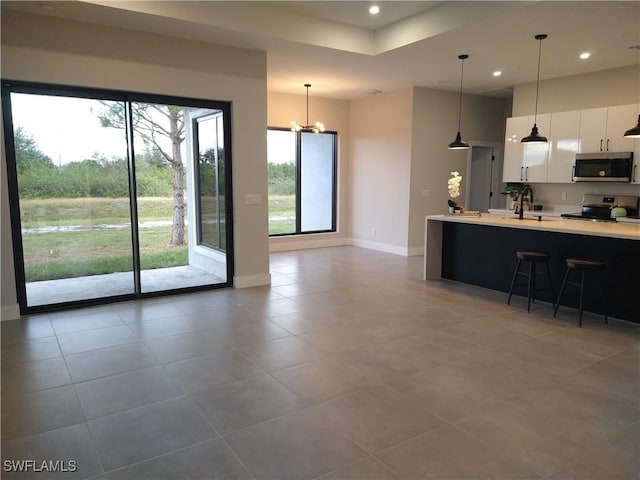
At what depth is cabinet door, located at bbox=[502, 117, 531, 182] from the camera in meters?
7.21

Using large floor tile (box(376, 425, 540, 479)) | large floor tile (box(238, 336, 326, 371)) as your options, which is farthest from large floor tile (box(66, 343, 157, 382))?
large floor tile (box(376, 425, 540, 479))

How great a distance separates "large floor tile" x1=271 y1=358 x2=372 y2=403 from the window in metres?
5.52

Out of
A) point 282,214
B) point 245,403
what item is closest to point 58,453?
point 245,403

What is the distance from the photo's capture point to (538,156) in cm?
705

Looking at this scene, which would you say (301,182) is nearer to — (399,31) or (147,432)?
(399,31)

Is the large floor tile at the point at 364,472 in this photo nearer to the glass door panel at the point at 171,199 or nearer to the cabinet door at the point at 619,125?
the glass door panel at the point at 171,199

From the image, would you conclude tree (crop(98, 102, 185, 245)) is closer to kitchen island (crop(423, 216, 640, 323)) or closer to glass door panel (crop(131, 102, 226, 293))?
glass door panel (crop(131, 102, 226, 293))

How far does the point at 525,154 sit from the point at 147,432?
6.93m

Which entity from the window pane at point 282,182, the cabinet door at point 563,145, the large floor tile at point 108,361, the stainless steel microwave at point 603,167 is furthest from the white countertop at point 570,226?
the large floor tile at point 108,361

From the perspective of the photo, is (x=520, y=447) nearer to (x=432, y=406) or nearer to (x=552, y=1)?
(x=432, y=406)

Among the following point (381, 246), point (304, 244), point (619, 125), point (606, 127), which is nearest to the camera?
point (619, 125)

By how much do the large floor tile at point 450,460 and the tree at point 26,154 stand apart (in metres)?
4.39

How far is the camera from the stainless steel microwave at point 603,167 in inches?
233

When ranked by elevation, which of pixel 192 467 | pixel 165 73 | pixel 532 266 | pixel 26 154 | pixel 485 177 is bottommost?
pixel 192 467
